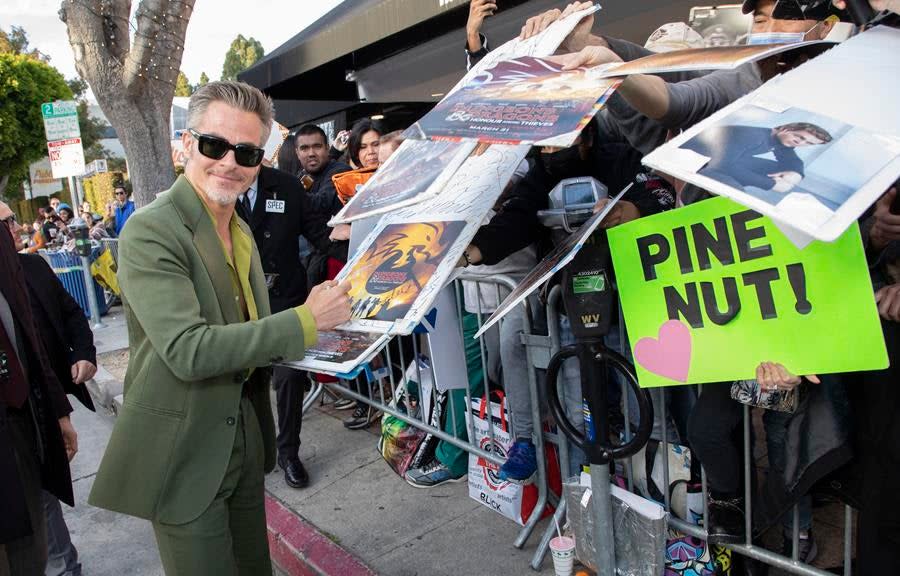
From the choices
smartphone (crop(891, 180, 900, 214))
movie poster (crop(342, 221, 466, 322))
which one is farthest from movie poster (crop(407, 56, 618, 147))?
smartphone (crop(891, 180, 900, 214))

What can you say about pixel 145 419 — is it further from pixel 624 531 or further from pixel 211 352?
pixel 624 531

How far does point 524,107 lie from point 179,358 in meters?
1.21

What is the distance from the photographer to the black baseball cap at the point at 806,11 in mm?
1815

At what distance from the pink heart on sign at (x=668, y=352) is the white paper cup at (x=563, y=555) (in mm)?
1092

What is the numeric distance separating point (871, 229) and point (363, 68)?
31.1ft

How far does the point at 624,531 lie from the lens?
8.43 ft

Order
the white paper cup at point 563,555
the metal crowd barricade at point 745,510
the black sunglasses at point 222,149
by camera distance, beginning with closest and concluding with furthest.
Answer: the black sunglasses at point 222,149 < the metal crowd barricade at point 745,510 < the white paper cup at point 563,555

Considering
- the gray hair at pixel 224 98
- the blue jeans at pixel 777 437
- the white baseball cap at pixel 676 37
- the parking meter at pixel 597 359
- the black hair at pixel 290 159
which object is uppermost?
the black hair at pixel 290 159

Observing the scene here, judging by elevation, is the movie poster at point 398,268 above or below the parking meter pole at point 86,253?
below

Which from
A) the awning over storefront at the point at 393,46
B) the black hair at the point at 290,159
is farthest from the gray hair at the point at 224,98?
the awning over storefront at the point at 393,46

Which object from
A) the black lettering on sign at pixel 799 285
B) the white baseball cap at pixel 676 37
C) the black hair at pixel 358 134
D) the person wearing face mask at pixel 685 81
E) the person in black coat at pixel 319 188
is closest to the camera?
the person wearing face mask at pixel 685 81

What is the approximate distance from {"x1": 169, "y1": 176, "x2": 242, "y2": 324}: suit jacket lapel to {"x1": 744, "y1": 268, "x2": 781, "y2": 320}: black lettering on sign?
1.59 metres

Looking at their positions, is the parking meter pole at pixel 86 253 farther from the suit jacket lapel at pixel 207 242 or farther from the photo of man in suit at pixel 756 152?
the photo of man in suit at pixel 756 152

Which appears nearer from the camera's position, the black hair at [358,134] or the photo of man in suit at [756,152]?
the photo of man in suit at [756,152]
